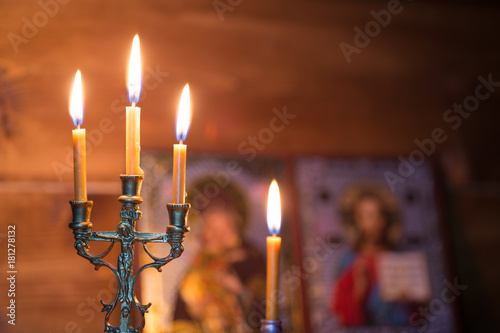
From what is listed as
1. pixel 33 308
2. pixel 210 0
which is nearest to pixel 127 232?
pixel 33 308

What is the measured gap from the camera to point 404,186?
99.3 inches

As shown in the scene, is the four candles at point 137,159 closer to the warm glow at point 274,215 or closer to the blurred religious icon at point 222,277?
the warm glow at point 274,215

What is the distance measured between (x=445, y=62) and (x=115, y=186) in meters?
1.68

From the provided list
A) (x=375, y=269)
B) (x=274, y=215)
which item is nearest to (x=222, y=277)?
(x=375, y=269)

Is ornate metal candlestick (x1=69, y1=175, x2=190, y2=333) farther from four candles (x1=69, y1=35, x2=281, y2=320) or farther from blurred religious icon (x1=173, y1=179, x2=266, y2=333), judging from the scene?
blurred religious icon (x1=173, y1=179, x2=266, y2=333)

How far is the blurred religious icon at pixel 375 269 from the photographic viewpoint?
2.32 m

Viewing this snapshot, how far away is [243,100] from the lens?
2469 millimetres

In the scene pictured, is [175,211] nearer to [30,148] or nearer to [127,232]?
[127,232]

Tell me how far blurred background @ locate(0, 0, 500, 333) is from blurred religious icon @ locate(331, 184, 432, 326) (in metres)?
0.18

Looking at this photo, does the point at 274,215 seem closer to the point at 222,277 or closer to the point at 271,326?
the point at 271,326

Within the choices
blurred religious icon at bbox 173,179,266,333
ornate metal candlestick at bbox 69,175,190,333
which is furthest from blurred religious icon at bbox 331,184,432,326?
ornate metal candlestick at bbox 69,175,190,333

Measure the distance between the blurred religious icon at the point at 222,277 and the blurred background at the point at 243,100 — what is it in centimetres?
25

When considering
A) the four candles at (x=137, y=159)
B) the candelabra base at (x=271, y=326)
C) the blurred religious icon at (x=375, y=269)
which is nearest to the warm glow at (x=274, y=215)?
the four candles at (x=137, y=159)

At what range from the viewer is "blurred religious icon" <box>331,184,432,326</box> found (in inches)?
91.4
